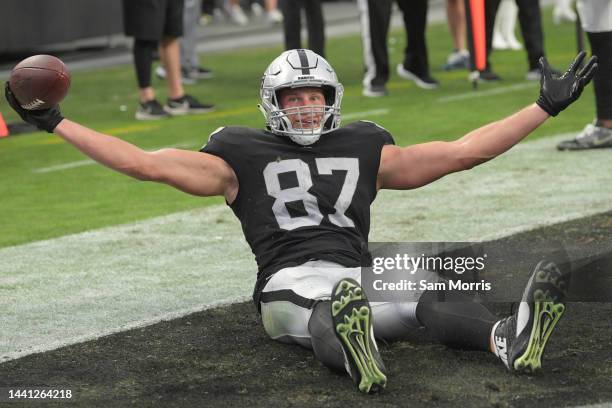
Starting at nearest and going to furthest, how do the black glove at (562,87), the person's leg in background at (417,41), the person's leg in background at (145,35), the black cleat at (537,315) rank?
the black cleat at (537,315)
the black glove at (562,87)
the person's leg in background at (145,35)
the person's leg in background at (417,41)

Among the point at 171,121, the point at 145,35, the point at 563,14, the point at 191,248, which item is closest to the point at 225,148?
the point at 191,248

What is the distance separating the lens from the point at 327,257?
5.34 metres

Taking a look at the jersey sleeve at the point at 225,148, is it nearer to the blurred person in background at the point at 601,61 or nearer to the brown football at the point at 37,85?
the brown football at the point at 37,85

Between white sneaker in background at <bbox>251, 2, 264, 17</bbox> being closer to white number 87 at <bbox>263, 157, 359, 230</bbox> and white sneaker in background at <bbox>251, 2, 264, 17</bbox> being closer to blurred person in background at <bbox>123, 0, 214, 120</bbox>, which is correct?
blurred person in background at <bbox>123, 0, 214, 120</bbox>

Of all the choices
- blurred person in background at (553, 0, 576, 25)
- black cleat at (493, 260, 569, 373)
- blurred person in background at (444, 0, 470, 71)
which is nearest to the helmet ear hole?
black cleat at (493, 260, 569, 373)

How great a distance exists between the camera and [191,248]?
7.36 meters

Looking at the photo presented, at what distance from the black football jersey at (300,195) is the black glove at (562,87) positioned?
2.40 feet

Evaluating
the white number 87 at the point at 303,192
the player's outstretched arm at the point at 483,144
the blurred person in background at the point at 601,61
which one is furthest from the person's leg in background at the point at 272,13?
the white number 87 at the point at 303,192

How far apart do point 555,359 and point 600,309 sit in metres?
0.82

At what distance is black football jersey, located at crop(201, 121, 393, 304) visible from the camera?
17.7ft

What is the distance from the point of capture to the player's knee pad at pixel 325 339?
15.7 feet

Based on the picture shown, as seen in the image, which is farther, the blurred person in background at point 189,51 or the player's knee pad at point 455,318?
the blurred person in background at point 189,51

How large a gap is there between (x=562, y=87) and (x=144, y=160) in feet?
5.12

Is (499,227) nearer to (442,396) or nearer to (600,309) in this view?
(600,309)
